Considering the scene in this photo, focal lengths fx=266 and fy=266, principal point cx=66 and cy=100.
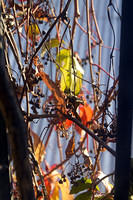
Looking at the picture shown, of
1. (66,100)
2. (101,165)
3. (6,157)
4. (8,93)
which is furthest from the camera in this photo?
(101,165)

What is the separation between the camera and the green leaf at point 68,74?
2.17 feet

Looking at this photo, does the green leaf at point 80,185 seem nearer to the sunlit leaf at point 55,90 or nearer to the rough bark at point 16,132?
the sunlit leaf at point 55,90

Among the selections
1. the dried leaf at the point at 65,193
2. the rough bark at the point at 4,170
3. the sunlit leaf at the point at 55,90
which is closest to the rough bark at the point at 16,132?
the rough bark at the point at 4,170

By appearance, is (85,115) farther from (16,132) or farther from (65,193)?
(16,132)

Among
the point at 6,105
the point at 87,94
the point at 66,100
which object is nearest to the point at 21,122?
the point at 6,105

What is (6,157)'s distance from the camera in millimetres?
403

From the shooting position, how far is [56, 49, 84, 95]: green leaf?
66 centimetres

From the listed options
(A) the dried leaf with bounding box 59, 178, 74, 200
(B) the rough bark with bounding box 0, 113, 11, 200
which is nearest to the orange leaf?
(A) the dried leaf with bounding box 59, 178, 74, 200

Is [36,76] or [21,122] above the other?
[36,76]

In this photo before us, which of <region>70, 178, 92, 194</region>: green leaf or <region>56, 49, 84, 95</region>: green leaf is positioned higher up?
<region>56, 49, 84, 95</region>: green leaf

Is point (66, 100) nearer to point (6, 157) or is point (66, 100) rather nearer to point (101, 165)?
point (6, 157)

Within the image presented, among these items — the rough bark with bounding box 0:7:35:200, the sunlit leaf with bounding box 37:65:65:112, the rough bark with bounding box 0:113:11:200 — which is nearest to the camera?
the rough bark with bounding box 0:7:35:200

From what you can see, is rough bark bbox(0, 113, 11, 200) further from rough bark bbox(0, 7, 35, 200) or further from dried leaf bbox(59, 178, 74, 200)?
dried leaf bbox(59, 178, 74, 200)

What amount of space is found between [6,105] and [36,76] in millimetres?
376
